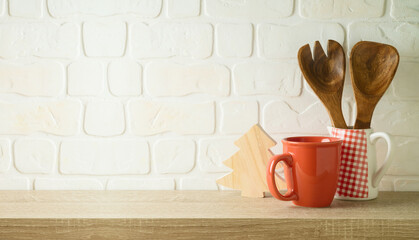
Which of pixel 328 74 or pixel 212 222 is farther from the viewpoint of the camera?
pixel 328 74

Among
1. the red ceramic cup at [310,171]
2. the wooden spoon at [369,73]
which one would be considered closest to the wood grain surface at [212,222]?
the red ceramic cup at [310,171]

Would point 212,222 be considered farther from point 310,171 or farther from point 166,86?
point 166,86

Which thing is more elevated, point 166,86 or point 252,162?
point 166,86

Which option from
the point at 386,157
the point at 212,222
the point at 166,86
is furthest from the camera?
the point at 166,86

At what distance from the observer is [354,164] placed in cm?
81

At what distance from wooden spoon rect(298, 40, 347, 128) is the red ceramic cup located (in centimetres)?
11

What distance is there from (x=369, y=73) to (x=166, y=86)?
1.44 feet

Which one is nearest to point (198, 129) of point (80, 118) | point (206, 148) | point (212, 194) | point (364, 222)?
point (206, 148)

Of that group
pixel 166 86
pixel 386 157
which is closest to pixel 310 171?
pixel 386 157

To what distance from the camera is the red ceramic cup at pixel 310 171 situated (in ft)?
2.44

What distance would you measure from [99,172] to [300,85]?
502 mm

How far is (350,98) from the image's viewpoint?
92 cm

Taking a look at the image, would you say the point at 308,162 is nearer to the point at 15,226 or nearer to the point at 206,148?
the point at 206,148

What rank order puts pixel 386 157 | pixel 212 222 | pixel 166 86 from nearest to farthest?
pixel 212 222 < pixel 386 157 < pixel 166 86
